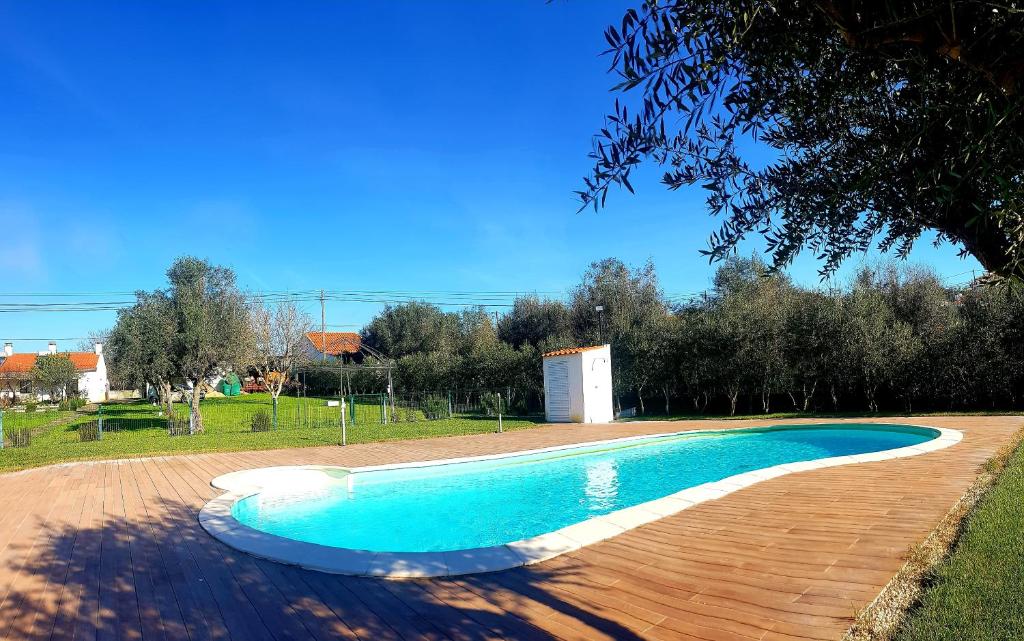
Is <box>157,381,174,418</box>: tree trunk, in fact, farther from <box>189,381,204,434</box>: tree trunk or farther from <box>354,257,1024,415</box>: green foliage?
<box>354,257,1024,415</box>: green foliage

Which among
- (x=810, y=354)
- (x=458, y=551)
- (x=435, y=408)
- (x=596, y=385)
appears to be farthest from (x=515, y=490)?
(x=810, y=354)

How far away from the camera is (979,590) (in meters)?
3.35

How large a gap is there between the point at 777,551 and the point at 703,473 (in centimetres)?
716

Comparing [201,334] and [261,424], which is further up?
[201,334]

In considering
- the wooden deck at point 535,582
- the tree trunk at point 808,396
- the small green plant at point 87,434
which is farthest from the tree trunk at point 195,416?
the tree trunk at point 808,396

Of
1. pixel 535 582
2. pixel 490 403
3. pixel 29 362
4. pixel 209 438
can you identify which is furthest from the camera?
pixel 29 362

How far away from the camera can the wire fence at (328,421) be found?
51.6 feet

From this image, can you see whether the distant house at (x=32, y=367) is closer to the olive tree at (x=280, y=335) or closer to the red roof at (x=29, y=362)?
the red roof at (x=29, y=362)

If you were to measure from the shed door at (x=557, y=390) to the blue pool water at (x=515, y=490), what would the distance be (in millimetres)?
5837

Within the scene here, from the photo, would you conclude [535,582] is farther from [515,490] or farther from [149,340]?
[149,340]

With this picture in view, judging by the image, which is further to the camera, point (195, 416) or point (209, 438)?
point (195, 416)

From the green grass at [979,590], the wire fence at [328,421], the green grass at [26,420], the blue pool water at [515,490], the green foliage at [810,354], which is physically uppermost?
the green foliage at [810,354]

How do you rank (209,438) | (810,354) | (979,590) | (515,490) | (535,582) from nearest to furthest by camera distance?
(979,590)
(535,582)
(515,490)
(209,438)
(810,354)

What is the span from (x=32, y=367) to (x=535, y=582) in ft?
172
